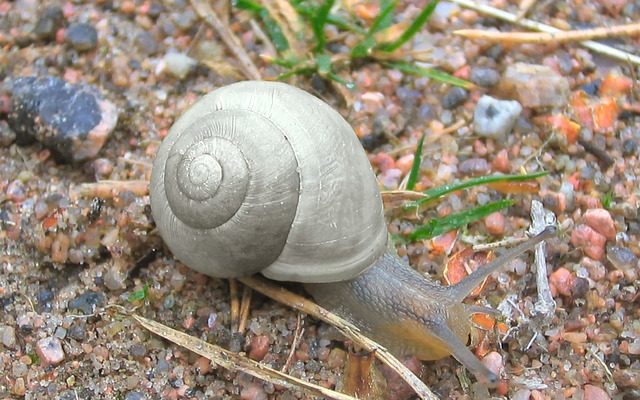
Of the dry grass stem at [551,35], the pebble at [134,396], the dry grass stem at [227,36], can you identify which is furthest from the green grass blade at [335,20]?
the pebble at [134,396]

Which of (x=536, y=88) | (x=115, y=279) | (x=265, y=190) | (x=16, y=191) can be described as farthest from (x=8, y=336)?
(x=536, y=88)

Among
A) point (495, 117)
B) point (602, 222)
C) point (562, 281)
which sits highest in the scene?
point (495, 117)

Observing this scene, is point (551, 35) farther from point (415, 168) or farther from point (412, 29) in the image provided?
point (415, 168)

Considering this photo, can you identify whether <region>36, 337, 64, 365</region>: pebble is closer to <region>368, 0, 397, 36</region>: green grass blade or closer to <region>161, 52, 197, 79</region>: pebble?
<region>161, 52, 197, 79</region>: pebble

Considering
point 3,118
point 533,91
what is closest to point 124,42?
point 3,118

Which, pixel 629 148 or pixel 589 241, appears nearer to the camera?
pixel 589 241

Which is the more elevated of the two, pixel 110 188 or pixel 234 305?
pixel 110 188
